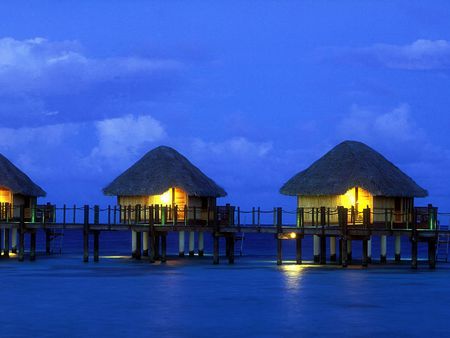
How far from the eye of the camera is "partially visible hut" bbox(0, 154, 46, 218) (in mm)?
60344

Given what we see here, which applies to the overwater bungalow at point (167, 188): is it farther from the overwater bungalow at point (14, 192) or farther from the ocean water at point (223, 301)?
the overwater bungalow at point (14, 192)

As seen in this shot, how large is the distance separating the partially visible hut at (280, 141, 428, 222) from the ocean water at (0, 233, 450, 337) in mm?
3154

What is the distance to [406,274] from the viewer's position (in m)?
50.3

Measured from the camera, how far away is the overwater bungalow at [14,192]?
59378mm

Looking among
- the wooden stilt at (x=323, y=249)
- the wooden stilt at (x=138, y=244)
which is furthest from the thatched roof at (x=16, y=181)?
the wooden stilt at (x=323, y=249)

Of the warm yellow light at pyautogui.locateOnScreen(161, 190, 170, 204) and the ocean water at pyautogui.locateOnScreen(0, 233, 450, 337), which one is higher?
the warm yellow light at pyautogui.locateOnScreen(161, 190, 170, 204)

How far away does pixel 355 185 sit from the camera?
53250 mm

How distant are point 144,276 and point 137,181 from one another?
10.8 meters

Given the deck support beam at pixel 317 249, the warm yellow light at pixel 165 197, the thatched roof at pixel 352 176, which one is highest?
the thatched roof at pixel 352 176

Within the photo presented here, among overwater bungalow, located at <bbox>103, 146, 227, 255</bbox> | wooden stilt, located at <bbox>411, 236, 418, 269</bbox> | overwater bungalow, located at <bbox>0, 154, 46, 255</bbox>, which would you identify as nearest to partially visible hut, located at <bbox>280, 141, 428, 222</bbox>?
wooden stilt, located at <bbox>411, 236, 418, 269</bbox>

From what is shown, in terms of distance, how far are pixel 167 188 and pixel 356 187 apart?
9.87 metres

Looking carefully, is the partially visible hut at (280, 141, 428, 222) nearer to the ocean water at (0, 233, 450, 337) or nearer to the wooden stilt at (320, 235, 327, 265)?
the wooden stilt at (320, 235, 327, 265)

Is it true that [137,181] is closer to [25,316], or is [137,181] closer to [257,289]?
[257,289]

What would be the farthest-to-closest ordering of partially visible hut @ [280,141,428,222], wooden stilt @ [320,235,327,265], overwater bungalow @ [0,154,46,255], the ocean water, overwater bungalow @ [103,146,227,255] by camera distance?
overwater bungalow @ [0,154,46,255] → wooden stilt @ [320,235,327,265] → overwater bungalow @ [103,146,227,255] → partially visible hut @ [280,141,428,222] → the ocean water
